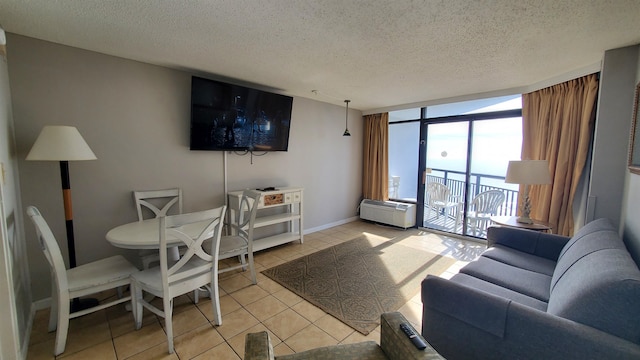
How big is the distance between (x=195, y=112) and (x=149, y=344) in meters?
2.23

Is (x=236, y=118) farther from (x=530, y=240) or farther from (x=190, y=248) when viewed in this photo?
(x=530, y=240)

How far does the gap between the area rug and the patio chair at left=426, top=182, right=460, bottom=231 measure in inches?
38.3

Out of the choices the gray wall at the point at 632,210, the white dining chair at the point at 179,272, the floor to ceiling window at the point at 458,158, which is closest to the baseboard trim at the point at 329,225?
the floor to ceiling window at the point at 458,158

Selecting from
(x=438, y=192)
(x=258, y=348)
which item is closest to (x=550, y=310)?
(x=258, y=348)

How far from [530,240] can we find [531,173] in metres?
0.75

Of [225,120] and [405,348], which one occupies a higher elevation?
[225,120]

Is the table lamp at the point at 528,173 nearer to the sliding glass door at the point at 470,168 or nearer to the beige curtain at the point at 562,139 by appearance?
the beige curtain at the point at 562,139

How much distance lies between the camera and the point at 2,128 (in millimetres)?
1733

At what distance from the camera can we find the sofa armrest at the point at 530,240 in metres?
A: 2.29

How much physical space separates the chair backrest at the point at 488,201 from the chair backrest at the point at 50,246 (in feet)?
16.0

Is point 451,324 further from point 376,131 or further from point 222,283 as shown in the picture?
point 376,131

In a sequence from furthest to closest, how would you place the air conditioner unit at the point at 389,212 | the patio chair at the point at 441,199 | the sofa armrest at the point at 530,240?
the air conditioner unit at the point at 389,212
the patio chair at the point at 441,199
the sofa armrest at the point at 530,240

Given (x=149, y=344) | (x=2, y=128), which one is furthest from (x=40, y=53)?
(x=149, y=344)

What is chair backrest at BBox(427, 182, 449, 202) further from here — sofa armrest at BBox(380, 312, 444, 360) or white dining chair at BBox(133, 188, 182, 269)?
white dining chair at BBox(133, 188, 182, 269)
